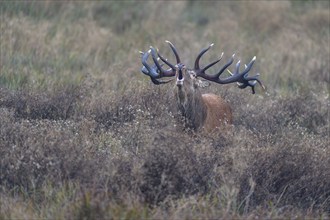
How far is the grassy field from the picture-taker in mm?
8844

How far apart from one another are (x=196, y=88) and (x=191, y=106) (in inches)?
8.8

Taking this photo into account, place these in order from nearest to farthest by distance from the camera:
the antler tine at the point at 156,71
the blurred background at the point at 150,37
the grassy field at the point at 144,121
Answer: the grassy field at the point at 144,121 < the antler tine at the point at 156,71 < the blurred background at the point at 150,37

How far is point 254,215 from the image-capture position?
870cm

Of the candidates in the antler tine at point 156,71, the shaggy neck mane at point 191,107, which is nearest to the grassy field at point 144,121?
the shaggy neck mane at point 191,107

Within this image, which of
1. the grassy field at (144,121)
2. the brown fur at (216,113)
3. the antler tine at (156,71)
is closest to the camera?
the grassy field at (144,121)

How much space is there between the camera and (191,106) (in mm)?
10828

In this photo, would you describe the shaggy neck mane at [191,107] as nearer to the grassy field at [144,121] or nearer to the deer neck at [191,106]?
the deer neck at [191,106]

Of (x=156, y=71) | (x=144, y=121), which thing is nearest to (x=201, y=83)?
(x=156, y=71)

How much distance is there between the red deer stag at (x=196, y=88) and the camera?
1058 centimetres

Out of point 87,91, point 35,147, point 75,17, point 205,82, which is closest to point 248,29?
point 75,17

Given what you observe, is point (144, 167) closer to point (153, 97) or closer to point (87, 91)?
point (153, 97)

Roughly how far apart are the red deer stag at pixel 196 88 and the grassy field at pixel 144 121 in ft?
0.93

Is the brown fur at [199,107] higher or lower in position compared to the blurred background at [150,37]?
higher

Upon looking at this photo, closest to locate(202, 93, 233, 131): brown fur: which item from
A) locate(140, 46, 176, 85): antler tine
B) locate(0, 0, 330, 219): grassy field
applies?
locate(0, 0, 330, 219): grassy field
